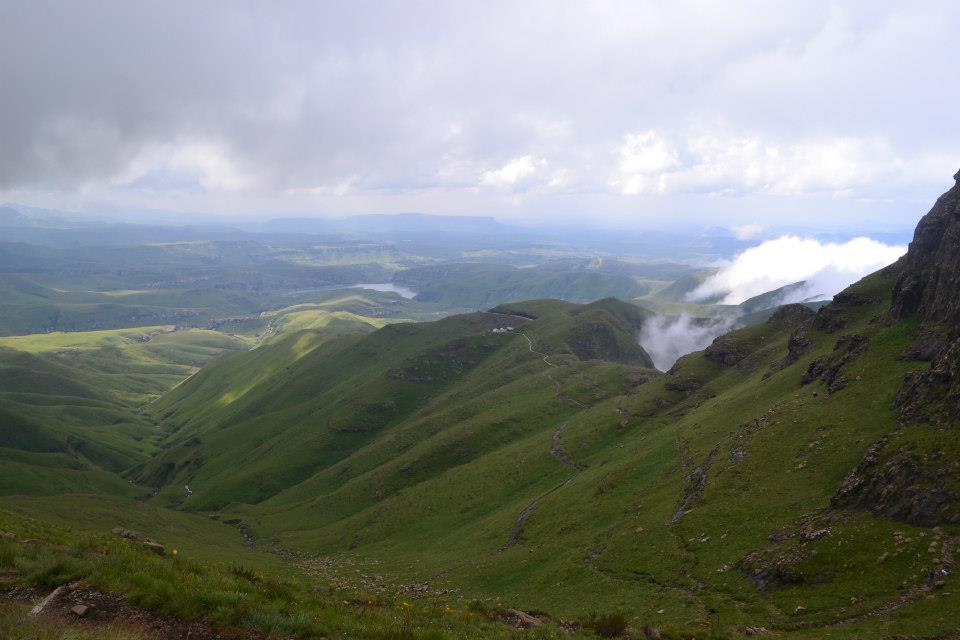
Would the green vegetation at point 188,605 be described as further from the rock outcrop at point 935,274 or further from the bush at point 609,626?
the rock outcrop at point 935,274

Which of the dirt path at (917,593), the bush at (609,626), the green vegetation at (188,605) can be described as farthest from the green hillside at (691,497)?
the green vegetation at (188,605)

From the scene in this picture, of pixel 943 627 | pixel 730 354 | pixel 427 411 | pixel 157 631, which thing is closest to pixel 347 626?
pixel 157 631

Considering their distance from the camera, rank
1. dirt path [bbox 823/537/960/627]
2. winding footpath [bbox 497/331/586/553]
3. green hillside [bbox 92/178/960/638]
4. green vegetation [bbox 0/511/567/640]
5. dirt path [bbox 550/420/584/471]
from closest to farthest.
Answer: green vegetation [bbox 0/511/567/640]
dirt path [bbox 823/537/960/627]
green hillside [bbox 92/178/960/638]
winding footpath [bbox 497/331/586/553]
dirt path [bbox 550/420/584/471]

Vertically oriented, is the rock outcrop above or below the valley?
above

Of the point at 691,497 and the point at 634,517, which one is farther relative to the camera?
the point at 634,517

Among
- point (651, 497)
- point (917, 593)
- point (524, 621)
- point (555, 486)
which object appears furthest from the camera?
point (555, 486)

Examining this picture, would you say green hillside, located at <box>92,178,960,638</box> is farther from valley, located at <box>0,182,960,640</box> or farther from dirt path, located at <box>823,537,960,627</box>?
valley, located at <box>0,182,960,640</box>

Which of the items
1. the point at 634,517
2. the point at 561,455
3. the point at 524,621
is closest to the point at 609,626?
the point at 524,621

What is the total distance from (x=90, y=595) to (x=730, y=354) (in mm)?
129655

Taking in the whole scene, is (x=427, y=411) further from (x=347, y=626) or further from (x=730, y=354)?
(x=347, y=626)

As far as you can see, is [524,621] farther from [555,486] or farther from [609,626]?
[555,486]

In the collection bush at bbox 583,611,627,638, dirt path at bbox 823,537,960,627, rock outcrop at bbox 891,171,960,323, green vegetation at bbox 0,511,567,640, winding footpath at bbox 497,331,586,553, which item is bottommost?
winding footpath at bbox 497,331,586,553

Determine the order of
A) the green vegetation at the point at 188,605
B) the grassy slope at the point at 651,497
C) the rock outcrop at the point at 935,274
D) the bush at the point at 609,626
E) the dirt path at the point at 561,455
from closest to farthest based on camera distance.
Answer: the green vegetation at the point at 188,605 → the bush at the point at 609,626 → the grassy slope at the point at 651,497 → the rock outcrop at the point at 935,274 → the dirt path at the point at 561,455

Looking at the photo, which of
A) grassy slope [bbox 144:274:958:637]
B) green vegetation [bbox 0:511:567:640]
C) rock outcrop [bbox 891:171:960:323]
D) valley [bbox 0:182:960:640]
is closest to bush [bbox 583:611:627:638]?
valley [bbox 0:182:960:640]
